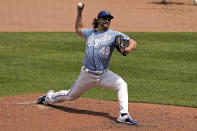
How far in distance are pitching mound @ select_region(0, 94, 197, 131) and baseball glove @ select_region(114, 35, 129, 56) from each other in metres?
1.10

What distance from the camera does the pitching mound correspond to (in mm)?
7262

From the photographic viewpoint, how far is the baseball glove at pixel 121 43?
7.27 meters

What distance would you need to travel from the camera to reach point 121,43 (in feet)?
24.1

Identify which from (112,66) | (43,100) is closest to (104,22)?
(43,100)

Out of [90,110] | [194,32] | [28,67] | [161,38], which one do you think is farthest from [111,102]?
[194,32]

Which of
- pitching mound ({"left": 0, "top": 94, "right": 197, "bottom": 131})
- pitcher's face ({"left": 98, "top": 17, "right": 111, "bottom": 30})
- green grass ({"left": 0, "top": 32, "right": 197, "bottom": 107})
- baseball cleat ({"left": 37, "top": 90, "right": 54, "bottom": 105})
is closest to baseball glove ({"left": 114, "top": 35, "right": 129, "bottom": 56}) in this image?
pitcher's face ({"left": 98, "top": 17, "right": 111, "bottom": 30})

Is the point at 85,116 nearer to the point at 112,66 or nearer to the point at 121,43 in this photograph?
the point at 121,43

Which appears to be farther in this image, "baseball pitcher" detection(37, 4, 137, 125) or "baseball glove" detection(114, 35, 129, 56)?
"baseball pitcher" detection(37, 4, 137, 125)

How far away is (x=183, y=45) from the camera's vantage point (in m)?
15.2

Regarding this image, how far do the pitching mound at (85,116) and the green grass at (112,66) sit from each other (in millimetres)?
712

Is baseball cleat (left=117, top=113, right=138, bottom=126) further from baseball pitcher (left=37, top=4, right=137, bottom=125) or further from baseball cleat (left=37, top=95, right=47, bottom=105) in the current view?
baseball cleat (left=37, top=95, right=47, bottom=105)

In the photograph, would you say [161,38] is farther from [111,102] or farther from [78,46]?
[111,102]

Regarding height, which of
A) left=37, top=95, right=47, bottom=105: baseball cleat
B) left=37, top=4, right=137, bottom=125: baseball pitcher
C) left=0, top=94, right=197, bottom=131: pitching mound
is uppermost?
left=37, top=4, right=137, bottom=125: baseball pitcher

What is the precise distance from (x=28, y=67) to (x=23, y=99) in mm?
3146
